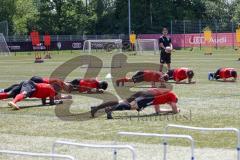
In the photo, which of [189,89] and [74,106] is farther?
[189,89]

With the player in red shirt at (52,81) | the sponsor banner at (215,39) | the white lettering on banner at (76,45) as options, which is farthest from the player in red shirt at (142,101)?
the white lettering on banner at (76,45)

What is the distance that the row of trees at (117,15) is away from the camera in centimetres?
9375

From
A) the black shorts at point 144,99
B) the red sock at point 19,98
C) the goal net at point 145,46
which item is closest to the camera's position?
the black shorts at point 144,99

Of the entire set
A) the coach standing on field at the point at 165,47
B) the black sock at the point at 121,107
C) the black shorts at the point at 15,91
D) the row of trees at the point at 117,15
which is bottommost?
the black sock at the point at 121,107

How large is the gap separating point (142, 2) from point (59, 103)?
80.5 meters

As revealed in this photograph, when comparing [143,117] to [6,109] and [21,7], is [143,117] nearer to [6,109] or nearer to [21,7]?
[6,109]

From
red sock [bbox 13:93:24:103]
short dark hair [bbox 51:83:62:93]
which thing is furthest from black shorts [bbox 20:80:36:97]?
short dark hair [bbox 51:83:62:93]

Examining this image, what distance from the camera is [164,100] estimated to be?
14102 mm

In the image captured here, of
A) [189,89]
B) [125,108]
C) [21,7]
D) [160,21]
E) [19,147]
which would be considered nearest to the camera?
[19,147]

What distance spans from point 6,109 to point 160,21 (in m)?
78.1

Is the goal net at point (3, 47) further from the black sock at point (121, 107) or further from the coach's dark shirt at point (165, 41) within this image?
the black sock at point (121, 107)

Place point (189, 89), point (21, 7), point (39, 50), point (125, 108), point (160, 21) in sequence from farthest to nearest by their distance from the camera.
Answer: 1. point (21, 7)
2. point (160, 21)
3. point (39, 50)
4. point (189, 89)
5. point (125, 108)

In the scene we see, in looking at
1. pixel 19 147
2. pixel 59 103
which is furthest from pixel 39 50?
pixel 19 147

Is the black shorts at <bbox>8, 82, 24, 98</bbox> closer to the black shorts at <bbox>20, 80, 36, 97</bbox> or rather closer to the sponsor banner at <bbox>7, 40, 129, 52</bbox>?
the black shorts at <bbox>20, 80, 36, 97</bbox>
